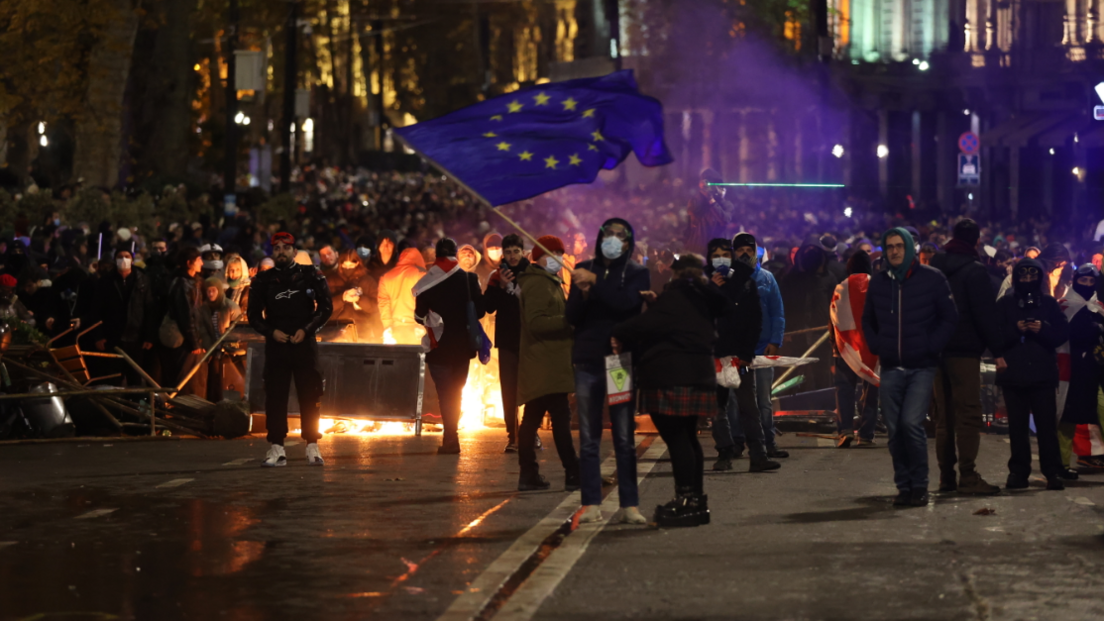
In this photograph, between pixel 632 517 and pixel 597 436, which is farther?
pixel 597 436

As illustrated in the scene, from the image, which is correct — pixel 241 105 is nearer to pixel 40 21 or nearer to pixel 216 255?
pixel 40 21

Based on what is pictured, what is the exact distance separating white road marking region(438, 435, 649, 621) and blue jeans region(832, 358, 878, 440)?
14.2 ft

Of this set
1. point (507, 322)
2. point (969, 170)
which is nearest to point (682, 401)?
point (507, 322)

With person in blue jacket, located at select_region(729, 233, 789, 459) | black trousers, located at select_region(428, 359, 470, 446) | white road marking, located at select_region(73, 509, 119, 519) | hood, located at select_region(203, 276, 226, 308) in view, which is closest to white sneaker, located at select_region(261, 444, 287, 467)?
black trousers, located at select_region(428, 359, 470, 446)

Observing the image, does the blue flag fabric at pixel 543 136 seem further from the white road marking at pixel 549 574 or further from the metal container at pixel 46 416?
the metal container at pixel 46 416

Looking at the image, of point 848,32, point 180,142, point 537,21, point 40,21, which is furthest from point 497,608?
point 537,21

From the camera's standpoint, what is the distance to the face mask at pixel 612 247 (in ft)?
31.2

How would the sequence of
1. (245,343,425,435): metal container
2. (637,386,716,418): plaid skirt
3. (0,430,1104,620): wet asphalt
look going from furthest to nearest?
1. (245,343,425,435): metal container
2. (637,386,716,418): plaid skirt
3. (0,430,1104,620): wet asphalt

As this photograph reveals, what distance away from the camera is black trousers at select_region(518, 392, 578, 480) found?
35.4 feet

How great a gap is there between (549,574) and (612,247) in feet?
7.61

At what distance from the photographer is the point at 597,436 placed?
31.7 ft

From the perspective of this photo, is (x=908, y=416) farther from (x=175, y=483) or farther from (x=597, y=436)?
(x=175, y=483)

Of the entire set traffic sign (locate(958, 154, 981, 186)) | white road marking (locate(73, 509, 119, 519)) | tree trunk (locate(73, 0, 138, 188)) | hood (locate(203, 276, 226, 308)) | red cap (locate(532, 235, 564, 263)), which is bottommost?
white road marking (locate(73, 509, 119, 519))

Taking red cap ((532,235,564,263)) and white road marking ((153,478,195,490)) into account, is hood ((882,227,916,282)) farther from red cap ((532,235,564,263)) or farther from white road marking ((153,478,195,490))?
white road marking ((153,478,195,490))
